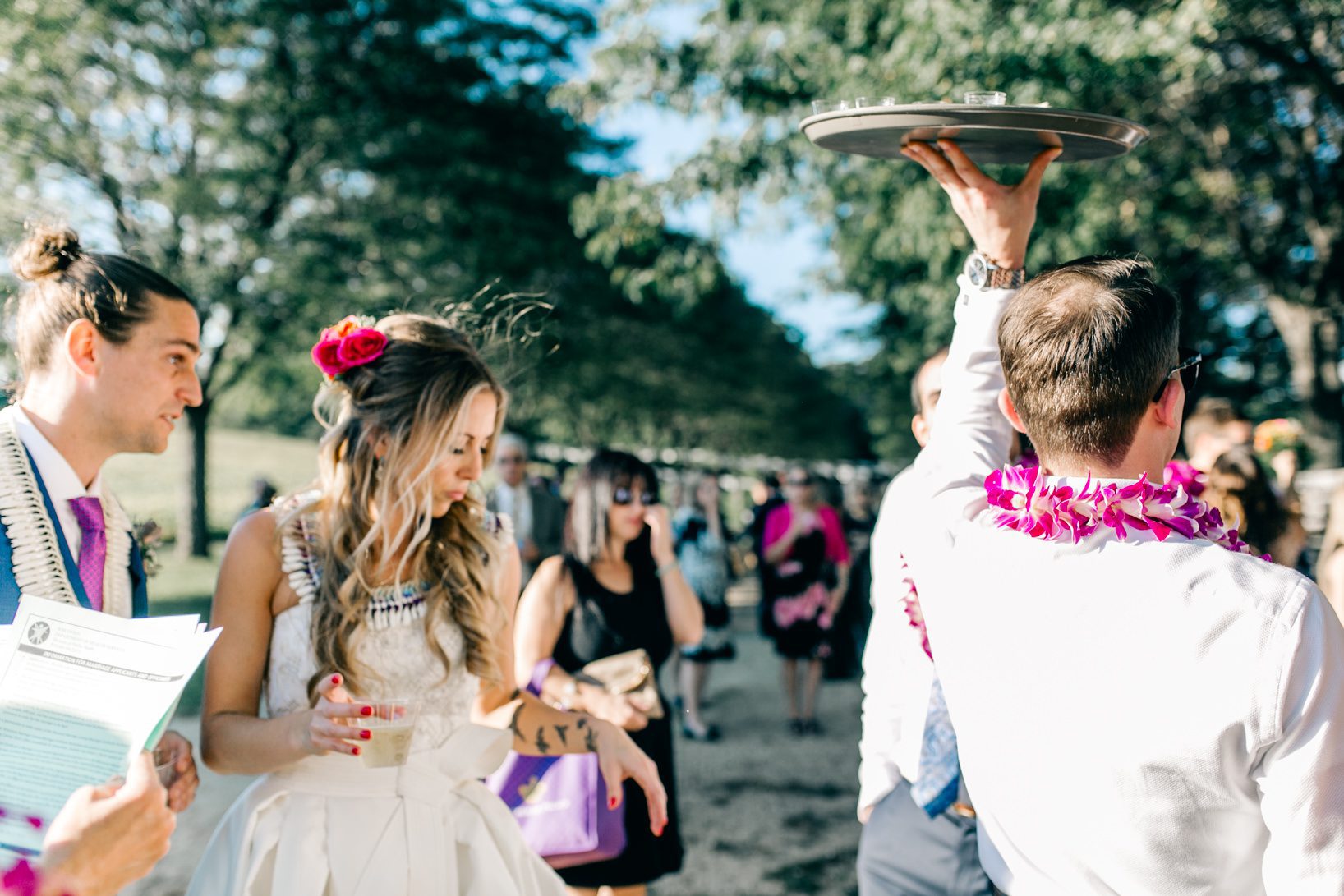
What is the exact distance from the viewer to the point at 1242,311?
20891 millimetres

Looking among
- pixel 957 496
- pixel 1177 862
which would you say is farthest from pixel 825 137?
pixel 1177 862

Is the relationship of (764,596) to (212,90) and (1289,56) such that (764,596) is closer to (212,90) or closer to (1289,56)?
(1289,56)

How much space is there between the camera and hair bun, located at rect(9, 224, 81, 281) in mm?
1998

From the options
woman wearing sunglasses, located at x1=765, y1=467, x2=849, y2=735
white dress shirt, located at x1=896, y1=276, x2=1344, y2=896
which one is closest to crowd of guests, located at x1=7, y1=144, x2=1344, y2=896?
white dress shirt, located at x1=896, y1=276, x2=1344, y2=896

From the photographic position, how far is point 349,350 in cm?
230

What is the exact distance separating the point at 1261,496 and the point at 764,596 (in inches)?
187

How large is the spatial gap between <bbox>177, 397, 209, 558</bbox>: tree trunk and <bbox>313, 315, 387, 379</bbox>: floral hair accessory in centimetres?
1423

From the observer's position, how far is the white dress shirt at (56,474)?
193 cm

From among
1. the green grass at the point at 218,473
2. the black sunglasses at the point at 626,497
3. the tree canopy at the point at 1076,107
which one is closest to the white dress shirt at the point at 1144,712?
the black sunglasses at the point at 626,497

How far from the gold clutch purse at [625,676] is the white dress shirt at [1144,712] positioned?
1557 millimetres

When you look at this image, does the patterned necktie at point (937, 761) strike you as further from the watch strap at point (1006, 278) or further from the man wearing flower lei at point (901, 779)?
the watch strap at point (1006, 278)

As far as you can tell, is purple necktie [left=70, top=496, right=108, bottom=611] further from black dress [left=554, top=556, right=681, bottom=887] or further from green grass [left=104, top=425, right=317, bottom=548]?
green grass [left=104, top=425, right=317, bottom=548]

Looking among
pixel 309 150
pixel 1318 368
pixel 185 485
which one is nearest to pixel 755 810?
pixel 1318 368

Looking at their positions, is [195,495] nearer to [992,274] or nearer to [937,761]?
[937,761]
